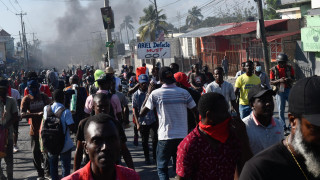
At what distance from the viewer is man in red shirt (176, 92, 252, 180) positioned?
3.89 metres

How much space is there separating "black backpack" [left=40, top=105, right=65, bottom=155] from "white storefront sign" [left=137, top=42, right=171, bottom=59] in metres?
11.2

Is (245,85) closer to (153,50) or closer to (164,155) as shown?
(164,155)

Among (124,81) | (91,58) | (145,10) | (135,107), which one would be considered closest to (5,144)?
(135,107)

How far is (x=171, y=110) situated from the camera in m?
5.98

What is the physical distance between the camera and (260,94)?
459cm

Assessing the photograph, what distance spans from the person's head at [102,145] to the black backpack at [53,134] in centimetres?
345

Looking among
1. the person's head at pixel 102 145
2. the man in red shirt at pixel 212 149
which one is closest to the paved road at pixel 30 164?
the man in red shirt at pixel 212 149

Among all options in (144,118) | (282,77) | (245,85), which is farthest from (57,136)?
(282,77)

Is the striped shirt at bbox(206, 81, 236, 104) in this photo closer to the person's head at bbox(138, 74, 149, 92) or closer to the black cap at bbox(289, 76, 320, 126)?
the person's head at bbox(138, 74, 149, 92)

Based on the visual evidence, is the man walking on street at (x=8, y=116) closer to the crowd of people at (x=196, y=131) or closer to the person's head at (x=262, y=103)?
the crowd of people at (x=196, y=131)

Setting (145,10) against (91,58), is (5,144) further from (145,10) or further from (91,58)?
(91,58)

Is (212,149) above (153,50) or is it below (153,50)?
below

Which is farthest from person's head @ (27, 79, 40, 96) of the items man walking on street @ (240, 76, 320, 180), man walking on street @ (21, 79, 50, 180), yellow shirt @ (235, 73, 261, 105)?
man walking on street @ (240, 76, 320, 180)

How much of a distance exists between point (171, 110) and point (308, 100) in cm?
375
